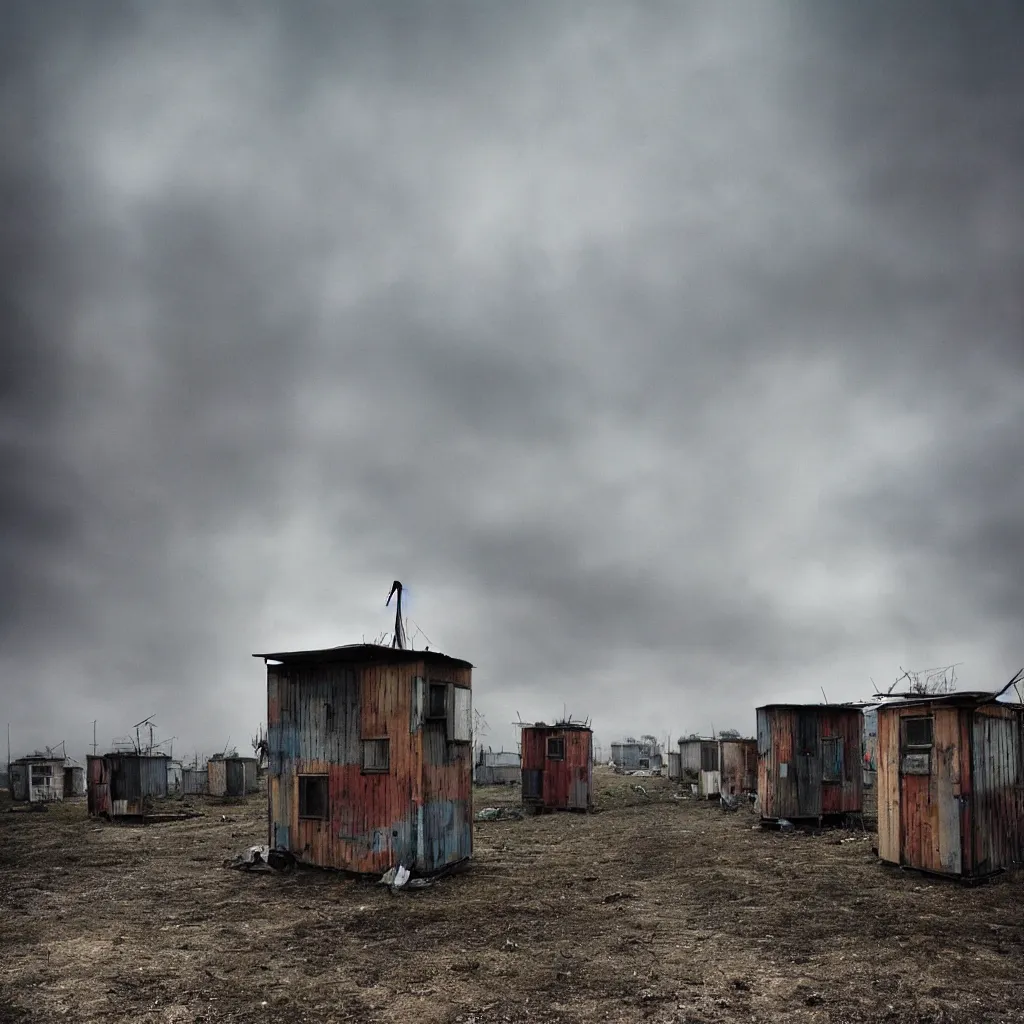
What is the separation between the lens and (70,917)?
15266 mm

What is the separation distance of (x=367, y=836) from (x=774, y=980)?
1036 centimetres

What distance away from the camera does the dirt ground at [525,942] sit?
33.4ft

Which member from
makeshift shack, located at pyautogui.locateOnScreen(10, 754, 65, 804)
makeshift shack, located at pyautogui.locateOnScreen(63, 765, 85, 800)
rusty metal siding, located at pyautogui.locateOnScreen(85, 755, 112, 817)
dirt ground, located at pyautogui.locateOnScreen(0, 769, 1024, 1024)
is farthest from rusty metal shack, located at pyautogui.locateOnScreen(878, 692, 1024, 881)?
makeshift shack, located at pyautogui.locateOnScreen(63, 765, 85, 800)

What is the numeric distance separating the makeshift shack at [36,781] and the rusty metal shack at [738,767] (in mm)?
38063

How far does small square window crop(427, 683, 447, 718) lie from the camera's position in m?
19.2

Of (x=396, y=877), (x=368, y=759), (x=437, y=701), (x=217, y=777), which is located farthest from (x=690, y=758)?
(x=396, y=877)

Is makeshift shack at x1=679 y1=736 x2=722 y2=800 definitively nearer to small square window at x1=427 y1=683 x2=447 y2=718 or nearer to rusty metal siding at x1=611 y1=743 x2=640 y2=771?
rusty metal siding at x1=611 y1=743 x2=640 y2=771

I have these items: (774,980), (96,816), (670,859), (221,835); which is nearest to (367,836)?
(670,859)

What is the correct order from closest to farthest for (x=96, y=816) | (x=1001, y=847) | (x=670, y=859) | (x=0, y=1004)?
(x=0, y=1004) < (x=1001, y=847) < (x=670, y=859) < (x=96, y=816)

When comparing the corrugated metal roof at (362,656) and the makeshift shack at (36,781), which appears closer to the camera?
the corrugated metal roof at (362,656)

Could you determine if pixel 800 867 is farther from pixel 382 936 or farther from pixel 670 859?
pixel 382 936

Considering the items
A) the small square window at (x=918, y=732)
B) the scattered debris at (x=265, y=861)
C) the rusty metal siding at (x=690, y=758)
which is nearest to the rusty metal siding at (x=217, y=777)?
the rusty metal siding at (x=690, y=758)

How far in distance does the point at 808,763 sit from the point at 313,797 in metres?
17.1

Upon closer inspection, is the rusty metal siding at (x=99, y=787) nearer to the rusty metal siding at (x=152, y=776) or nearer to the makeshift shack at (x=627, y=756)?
the rusty metal siding at (x=152, y=776)
